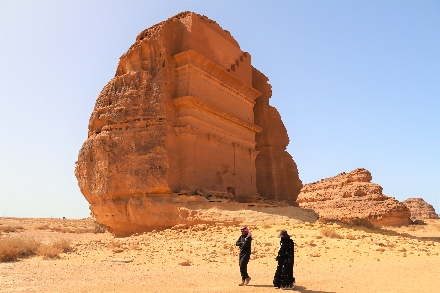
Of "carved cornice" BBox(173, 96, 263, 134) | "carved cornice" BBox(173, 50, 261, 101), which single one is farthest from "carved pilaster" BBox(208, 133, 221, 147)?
"carved cornice" BBox(173, 50, 261, 101)

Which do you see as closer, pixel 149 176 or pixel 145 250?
pixel 145 250

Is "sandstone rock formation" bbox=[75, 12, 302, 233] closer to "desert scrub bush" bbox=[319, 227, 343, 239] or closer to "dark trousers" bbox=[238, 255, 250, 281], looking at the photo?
"desert scrub bush" bbox=[319, 227, 343, 239]

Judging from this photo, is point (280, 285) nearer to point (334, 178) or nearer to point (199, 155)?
point (199, 155)

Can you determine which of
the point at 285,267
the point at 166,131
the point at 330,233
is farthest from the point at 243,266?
the point at 166,131

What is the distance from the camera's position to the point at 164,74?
16312 millimetres

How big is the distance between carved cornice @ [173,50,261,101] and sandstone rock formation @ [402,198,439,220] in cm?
5023

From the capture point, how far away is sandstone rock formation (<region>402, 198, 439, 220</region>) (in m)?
60.3

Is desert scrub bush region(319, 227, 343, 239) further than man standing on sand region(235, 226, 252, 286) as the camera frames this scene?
Yes

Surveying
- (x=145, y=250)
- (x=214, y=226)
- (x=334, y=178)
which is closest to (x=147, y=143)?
(x=214, y=226)

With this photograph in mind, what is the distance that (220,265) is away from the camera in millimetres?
8945

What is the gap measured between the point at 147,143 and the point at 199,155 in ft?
7.77

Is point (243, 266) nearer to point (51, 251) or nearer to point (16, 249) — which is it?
point (51, 251)

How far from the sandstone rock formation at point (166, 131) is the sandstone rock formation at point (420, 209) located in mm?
51506

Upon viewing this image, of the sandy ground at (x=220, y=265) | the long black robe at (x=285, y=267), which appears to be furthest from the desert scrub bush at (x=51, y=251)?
the long black robe at (x=285, y=267)
